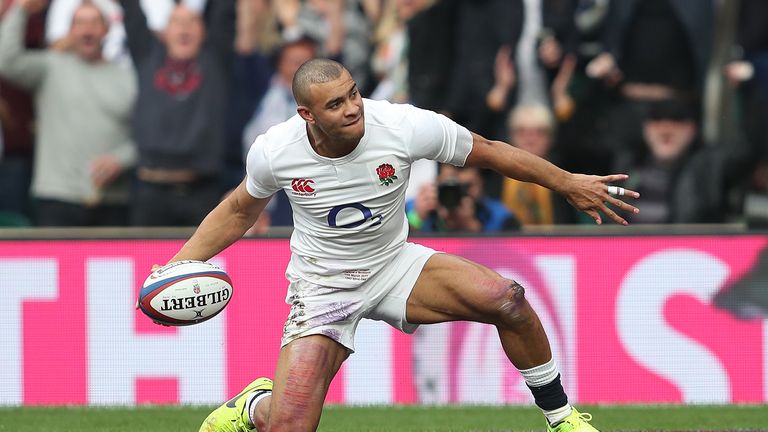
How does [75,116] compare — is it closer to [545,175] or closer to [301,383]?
[301,383]

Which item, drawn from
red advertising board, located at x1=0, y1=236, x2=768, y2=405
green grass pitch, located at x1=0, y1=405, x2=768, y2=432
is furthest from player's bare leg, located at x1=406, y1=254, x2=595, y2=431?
red advertising board, located at x1=0, y1=236, x2=768, y2=405

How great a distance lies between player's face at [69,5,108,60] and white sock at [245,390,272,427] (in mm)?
5163

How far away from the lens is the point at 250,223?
7426 mm

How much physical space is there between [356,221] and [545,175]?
99 centimetres

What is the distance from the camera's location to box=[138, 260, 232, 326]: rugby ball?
699 cm

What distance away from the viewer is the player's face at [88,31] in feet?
38.4

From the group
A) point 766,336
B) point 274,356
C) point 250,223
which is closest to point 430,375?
point 274,356

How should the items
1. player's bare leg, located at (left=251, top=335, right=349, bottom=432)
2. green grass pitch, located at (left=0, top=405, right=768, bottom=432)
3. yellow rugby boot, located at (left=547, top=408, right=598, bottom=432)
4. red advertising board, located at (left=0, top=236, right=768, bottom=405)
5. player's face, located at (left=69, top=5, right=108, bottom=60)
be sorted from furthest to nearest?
1. player's face, located at (left=69, top=5, right=108, bottom=60)
2. red advertising board, located at (left=0, top=236, right=768, bottom=405)
3. green grass pitch, located at (left=0, top=405, right=768, bottom=432)
4. yellow rugby boot, located at (left=547, top=408, right=598, bottom=432)
5. player's bare leg, located at (left=251, top=335, right=349, bottom=432)

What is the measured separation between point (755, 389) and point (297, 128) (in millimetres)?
4601

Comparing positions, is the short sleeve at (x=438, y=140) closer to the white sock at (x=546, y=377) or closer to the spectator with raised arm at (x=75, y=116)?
the white sock at (x=546, y=377)

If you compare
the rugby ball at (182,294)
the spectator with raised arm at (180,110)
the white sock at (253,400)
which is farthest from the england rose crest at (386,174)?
the spectator with raised arm at (180,110)

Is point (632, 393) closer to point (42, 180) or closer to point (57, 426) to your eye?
point (57, 426)

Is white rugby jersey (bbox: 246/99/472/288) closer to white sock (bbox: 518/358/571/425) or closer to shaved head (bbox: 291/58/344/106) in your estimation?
shaved head (bbox: 291/58/344/106)

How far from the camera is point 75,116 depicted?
39.0ft
